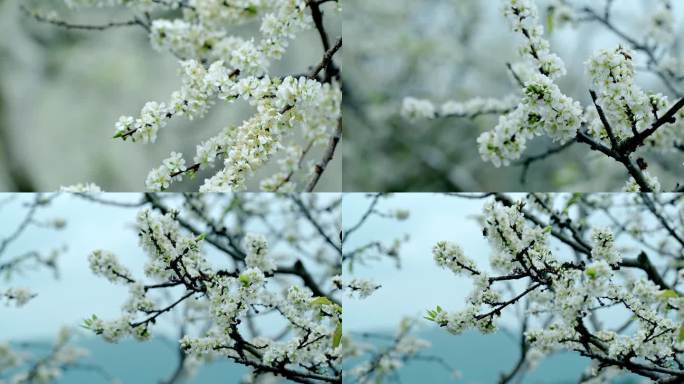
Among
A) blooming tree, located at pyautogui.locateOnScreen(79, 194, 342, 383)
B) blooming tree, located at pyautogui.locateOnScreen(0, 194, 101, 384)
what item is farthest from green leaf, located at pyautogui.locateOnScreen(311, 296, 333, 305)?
blooming tree, located at pyautogui.locateOnScreen(0, 194, 101, 384)

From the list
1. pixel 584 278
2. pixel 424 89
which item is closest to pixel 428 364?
pixel 584 278

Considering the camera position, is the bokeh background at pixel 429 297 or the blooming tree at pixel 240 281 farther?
the bokeh background at pixel 429 297

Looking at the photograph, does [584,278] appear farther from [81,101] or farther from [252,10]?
[81,101]

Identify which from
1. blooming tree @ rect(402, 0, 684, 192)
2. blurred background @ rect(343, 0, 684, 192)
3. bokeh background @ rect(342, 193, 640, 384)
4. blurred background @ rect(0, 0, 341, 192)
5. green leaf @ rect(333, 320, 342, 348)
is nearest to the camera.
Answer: blooming tree @ rect(402, 0, 684, 192)

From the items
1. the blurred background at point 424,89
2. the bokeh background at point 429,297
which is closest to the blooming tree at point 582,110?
the bokeh background at point 429,297

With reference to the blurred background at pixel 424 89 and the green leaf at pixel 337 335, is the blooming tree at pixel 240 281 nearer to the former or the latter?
the green leaf at pixel 337 335

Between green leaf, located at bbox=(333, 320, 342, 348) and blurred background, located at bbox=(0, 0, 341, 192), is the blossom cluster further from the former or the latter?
blurred background, located at bbox=(0, 0, 341, 192)

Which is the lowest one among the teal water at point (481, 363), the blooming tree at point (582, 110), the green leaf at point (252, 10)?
the teal water at point (481, 363)
